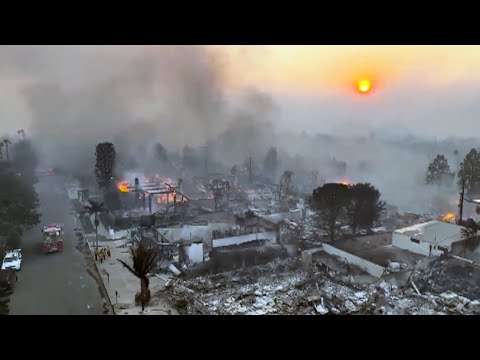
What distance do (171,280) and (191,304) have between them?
1.12 meters

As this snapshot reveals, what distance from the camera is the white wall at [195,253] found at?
8.67 meters

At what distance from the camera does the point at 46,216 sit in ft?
41.3

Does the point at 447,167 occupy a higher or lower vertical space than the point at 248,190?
higher

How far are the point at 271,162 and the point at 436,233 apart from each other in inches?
538

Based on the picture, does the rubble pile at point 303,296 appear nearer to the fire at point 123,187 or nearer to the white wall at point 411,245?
the white wall at point 411,245

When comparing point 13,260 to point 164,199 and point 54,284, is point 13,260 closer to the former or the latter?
point 54,284

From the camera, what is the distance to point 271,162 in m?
22.0

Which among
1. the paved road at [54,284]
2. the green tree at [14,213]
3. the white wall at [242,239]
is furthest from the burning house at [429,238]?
the green tree at [14,213]

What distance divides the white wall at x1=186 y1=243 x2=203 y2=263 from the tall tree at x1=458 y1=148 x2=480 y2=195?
935 centimetres

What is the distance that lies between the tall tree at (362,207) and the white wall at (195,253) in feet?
13.1

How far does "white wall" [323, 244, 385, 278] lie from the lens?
25.5 ft

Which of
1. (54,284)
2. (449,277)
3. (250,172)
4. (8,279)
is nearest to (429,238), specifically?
(449,277)
